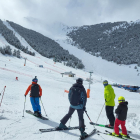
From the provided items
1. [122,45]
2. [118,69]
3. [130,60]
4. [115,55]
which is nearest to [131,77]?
[118,69]

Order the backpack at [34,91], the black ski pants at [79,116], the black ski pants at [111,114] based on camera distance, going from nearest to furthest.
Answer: the black ski pants at [79,116], the black ski pants at [111,114], the backpack at [34,91]

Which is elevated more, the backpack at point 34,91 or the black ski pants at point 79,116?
A: the backpack at point 34,91

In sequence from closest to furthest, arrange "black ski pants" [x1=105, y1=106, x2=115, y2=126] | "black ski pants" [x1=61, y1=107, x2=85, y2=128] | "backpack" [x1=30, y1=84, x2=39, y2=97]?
1. "black ski pants" [x1=61, y1=107, x2=85, y2=128]
2. "black ski pants" [x1=105, y1=106, x2=115, y2=126]
3. "backpack" [x1=30, y1=84, x2=39, y2=97]

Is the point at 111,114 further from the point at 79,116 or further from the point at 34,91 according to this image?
the point at 34,91

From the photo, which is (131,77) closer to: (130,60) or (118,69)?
(118,69)

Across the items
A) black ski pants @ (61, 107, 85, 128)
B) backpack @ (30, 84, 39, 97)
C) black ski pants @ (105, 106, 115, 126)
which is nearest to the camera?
black ski pants @ (61, 107, 85, 128)

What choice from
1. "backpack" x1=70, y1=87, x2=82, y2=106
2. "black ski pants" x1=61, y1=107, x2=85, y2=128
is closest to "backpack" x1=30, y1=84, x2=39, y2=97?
"black ski pants" x1=61, y1=107, x2=85, y2=128

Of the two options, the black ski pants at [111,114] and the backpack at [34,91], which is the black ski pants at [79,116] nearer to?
the black ski pants at [111,114]

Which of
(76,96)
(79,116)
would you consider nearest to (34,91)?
(76,96)

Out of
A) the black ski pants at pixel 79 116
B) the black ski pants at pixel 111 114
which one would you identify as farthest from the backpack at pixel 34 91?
the black ski pants at pixel 111 114

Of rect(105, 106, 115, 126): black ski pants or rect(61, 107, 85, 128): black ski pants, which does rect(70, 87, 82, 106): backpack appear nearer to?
rect(61, 107, 85, 128): black ski pants

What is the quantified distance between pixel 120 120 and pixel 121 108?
434 millimetres

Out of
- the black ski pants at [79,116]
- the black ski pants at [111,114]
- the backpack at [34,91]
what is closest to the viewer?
the black ski pants at [79,116]

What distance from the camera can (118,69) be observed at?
1591 inches
